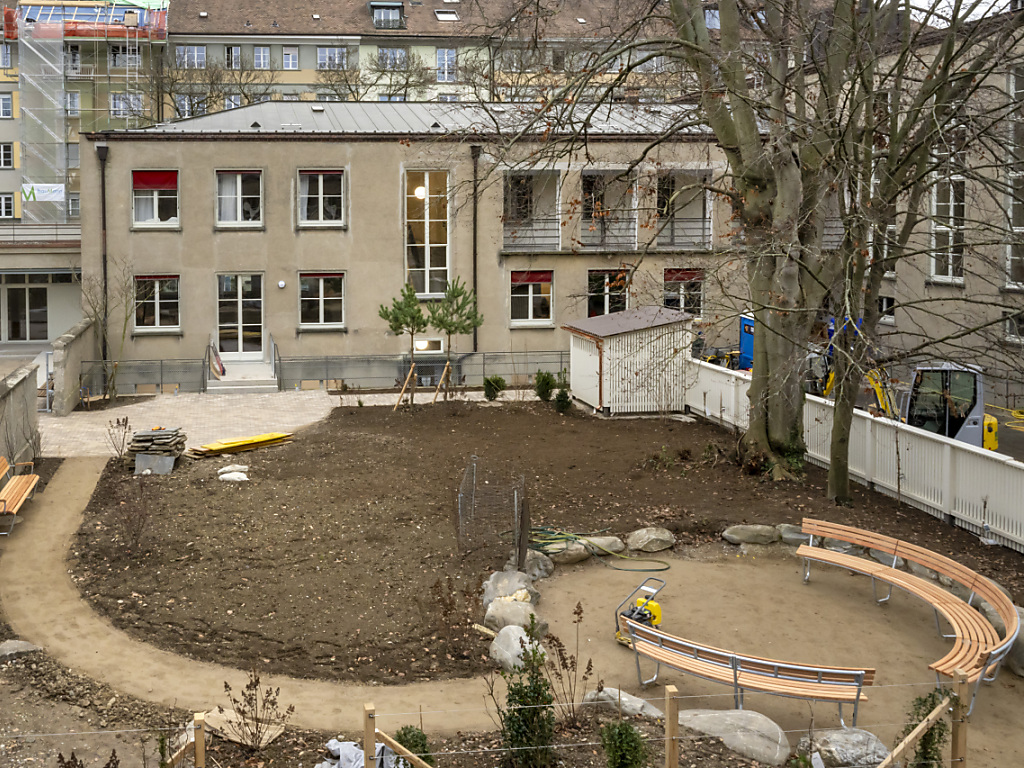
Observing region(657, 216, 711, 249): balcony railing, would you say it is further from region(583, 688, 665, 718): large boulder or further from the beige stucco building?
region(583, 688, 665, 718): large boulder

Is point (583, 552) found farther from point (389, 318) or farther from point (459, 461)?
point (389, 318)

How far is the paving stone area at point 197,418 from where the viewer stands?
22219mm

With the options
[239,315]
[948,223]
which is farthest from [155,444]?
[239,315]

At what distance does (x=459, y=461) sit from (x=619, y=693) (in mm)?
10977

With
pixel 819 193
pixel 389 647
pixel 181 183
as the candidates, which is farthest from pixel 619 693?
pixel 181 183

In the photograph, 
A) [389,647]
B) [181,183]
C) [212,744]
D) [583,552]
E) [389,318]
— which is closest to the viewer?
[212,744]

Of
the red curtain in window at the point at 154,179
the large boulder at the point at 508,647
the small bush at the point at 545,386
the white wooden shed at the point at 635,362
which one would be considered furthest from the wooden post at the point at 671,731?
the red curtain in window at the point at 154,179

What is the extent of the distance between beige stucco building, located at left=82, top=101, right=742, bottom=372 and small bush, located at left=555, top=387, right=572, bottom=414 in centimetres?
736

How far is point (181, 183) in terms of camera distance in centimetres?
3206

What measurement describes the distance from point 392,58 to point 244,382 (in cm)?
3876

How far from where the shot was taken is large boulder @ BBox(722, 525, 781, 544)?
50.3 ft

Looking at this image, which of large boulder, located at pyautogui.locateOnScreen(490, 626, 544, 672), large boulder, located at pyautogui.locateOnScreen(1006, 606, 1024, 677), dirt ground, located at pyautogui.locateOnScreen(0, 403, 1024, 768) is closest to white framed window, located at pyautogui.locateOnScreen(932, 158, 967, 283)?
dirt ground, located at pyautogui.locateOnScreen(0, 403, 1024, 768)

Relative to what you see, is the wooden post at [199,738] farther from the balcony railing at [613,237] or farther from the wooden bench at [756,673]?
the balcony railing at [613,237]

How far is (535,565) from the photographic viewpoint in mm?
14008
